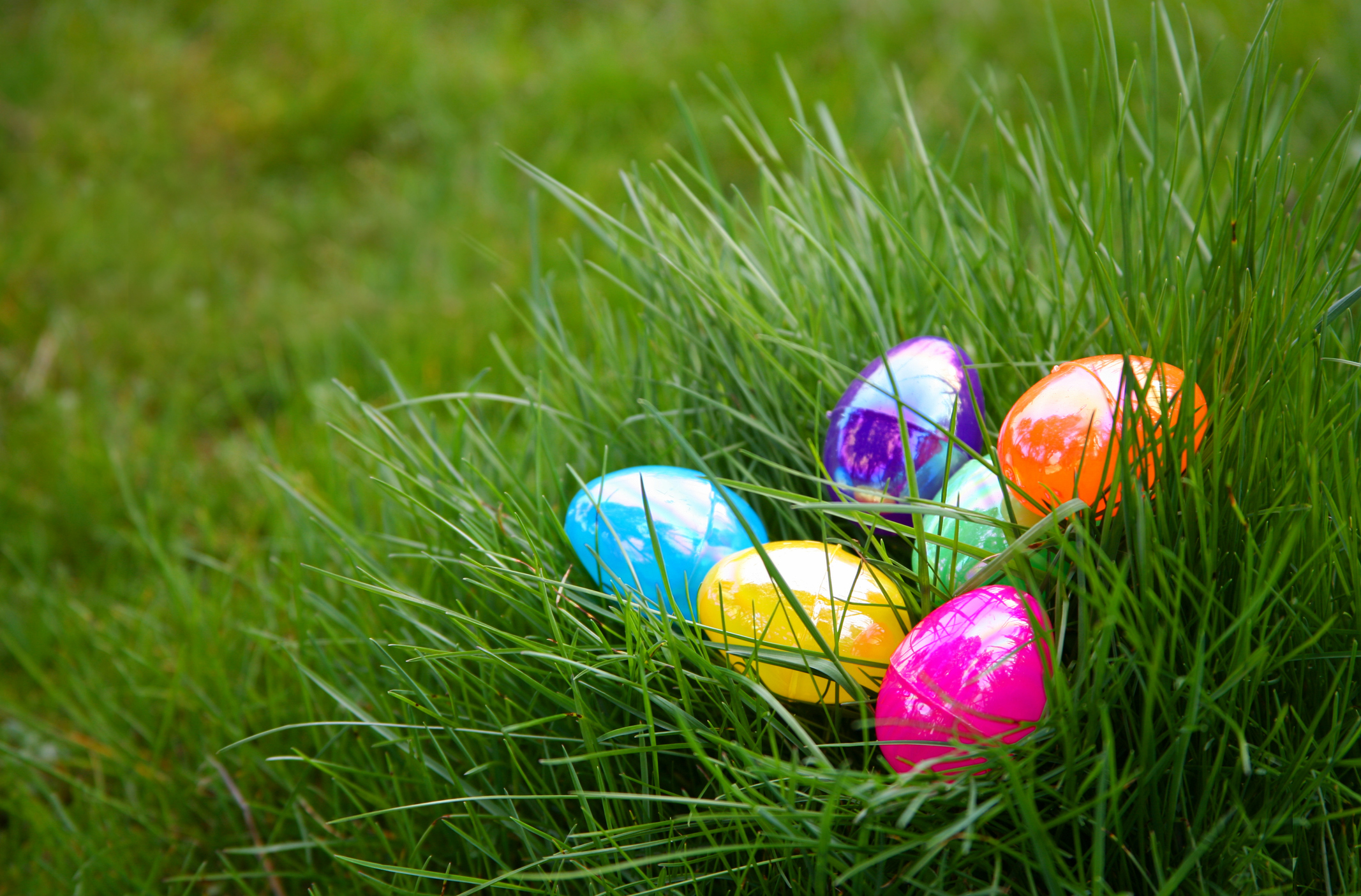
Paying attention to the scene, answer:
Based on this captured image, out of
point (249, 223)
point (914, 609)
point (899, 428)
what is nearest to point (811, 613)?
point (914, 609)

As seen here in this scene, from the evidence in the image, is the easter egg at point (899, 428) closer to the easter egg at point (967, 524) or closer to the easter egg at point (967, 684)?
the easter egg at point (967, 524)

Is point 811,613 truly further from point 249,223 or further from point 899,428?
point 249,223

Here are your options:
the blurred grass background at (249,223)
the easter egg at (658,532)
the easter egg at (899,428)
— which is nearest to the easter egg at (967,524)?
the easter egg at (899,428)

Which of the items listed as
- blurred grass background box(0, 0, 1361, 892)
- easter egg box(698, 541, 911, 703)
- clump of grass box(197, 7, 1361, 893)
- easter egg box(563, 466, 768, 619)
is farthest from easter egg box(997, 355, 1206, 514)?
blurred grass background box(0, 0, 1361, 892)

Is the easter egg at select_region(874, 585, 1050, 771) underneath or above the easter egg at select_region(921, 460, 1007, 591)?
underneath

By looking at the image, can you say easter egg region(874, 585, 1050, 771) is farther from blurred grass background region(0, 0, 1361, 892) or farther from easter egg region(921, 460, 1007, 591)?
blurred grass background region(0, 0, 1361, 892)

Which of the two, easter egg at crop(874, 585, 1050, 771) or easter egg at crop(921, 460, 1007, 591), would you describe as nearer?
easter egg at crop(874, 585, 1050, 771)

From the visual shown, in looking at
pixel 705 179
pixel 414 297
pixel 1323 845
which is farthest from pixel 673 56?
pixel 1323 845

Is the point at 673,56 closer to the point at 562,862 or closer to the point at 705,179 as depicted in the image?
the point at 705,179
